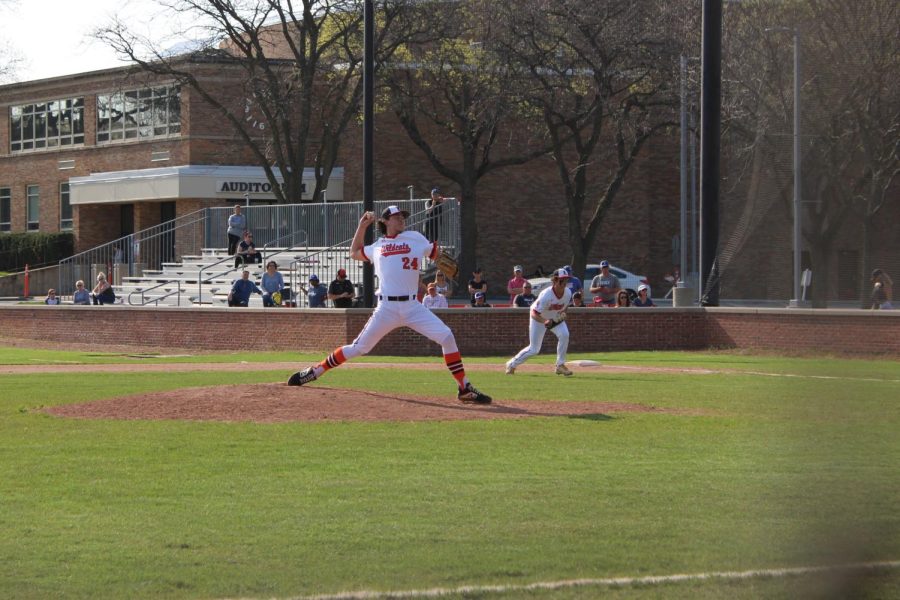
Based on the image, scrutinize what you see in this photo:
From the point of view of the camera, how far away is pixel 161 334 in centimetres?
3045

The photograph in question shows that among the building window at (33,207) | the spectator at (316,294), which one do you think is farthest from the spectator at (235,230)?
the building window at (33,207)

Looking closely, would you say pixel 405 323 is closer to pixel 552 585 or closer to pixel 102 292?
pixel 552 585

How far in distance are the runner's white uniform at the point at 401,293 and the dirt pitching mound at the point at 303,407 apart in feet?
2.45

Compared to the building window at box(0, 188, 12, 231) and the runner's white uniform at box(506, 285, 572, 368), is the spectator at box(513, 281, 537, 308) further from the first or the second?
the building window at box(0, 188, 12, 231)

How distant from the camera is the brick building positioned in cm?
5284

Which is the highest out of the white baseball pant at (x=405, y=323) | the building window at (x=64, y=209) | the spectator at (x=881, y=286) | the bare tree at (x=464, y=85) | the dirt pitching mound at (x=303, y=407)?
the bare tree at (x=464, y=85)

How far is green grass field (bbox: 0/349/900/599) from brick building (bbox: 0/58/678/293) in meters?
39.9

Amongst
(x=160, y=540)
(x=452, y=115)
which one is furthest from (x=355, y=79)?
(x=160, y=540)

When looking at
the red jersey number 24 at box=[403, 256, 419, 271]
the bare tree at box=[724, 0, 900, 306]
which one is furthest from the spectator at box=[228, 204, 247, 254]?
the bare tree at box=[724, 0, 900, 306]

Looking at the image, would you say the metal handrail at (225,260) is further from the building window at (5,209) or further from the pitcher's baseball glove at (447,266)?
the building window at (5,209)

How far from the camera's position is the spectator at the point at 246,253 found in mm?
35312

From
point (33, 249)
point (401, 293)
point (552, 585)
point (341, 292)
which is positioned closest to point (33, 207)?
point (33, 249)

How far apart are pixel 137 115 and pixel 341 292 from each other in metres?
31.0

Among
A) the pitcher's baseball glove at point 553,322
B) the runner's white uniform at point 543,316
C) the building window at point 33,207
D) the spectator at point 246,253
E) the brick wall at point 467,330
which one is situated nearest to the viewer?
the runner's white uniform at point 543,316
